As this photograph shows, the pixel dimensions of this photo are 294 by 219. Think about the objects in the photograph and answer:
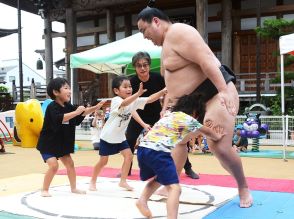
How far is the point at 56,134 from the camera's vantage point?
12.6 ft

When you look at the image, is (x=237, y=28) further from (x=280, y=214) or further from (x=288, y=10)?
(x=280, y=214)

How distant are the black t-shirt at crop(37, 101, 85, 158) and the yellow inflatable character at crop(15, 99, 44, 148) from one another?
5.49 m

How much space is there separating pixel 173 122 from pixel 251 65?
1306cm

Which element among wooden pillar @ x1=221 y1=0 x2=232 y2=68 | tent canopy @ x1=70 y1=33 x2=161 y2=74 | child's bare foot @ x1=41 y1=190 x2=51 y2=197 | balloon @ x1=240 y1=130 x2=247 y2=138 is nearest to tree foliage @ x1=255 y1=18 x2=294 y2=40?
wooden pillar @ x1=221 y1=0 x2=232 y2=68

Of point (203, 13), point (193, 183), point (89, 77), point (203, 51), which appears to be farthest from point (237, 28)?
point (203, 51)

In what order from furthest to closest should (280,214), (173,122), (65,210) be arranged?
(65,210)
(280,214)
(173,122)

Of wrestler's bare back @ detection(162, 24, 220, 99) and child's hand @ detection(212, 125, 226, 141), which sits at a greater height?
wrestler's bare back @ detection(162, 24, 220, 99)

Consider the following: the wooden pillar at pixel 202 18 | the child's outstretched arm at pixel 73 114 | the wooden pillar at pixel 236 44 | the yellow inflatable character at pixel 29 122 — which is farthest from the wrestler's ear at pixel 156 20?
the wooden pillar at pixel 236 44

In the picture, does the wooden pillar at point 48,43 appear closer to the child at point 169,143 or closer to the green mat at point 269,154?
the green mat at point 269,154

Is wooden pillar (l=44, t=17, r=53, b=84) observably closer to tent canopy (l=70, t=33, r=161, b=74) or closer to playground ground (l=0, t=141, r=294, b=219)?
tent canopy (l=70, t=33, r=161, b=74)

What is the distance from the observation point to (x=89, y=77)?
18859mm

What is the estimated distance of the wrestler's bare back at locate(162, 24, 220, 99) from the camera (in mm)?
3064

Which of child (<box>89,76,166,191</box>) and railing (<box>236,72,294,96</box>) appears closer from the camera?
child (<box>89,76,166,191</box>)

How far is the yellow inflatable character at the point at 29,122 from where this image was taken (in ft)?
30.2
